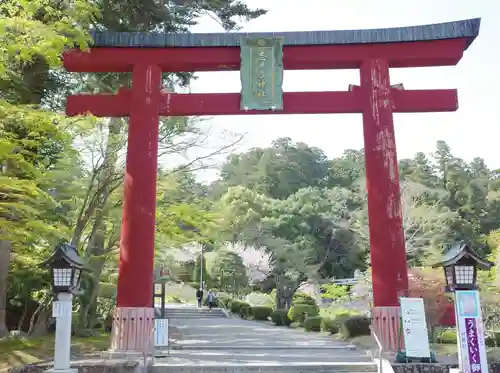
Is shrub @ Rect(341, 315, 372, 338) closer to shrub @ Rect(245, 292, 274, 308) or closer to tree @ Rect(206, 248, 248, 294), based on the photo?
shrub @ Rect(245, 292, 274, 308)

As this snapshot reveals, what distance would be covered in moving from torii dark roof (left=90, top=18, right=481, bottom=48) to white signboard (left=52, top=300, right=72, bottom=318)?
6065 millimetres

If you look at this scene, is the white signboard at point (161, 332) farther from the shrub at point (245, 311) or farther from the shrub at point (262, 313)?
the shrub at point (245, 311)

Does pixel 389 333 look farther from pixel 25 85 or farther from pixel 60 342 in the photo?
pixel 25 85

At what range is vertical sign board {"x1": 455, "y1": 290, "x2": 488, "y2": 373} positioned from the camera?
721cm

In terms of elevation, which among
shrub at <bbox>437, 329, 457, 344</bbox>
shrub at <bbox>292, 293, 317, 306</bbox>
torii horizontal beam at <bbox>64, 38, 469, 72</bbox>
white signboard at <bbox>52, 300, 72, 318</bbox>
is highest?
torii horizontal beam at <bbox>64, 38, 469, 72</bbox>

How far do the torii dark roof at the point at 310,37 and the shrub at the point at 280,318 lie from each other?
1522 centimetres

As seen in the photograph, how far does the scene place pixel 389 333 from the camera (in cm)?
983

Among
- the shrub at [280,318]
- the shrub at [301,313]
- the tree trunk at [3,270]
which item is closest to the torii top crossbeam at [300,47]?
the tree trunk at [3,270]

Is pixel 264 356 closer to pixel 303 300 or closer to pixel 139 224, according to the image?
pixel 139 224

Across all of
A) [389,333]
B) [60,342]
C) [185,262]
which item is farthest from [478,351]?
[185,262]

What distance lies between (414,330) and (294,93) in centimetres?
565

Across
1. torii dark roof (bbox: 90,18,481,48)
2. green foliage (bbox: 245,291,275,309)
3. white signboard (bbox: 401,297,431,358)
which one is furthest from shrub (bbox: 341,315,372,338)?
green foliage (bbox: 245,291,275,309)

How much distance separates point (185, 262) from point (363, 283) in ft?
72.0

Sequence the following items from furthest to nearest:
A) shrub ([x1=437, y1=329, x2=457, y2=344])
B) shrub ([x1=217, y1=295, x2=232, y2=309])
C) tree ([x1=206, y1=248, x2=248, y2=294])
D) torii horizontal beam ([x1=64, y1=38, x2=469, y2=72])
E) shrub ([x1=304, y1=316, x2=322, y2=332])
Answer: tree ([x1=206, y1=248, x2=248, y2=294])
shrub ([x1=217, y1=295, x2=232, y2=309])
shrub ([x1=304, y1=316, x2=322, y2=332])
shrub ([x1=437, y1=329, x2=457, y2=344])
torii horizontal beam ([x1=64, y1=38, x2=469, y2=72])
